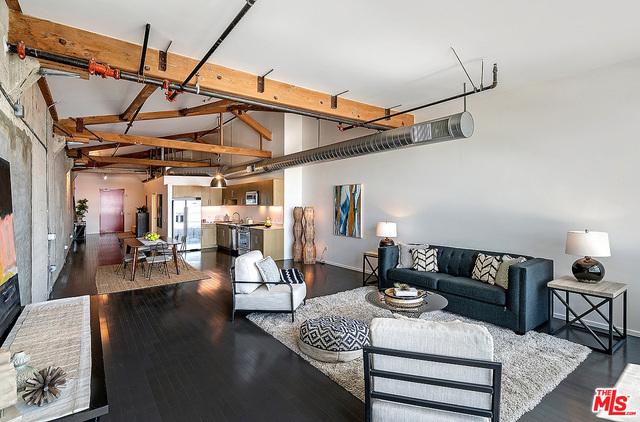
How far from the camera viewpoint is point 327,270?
7434 mm

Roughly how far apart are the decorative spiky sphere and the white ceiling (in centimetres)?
259

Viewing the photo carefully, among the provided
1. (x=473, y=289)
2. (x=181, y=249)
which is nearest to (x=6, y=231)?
(x=473, y=289)

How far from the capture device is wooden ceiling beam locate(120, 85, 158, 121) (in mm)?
4315

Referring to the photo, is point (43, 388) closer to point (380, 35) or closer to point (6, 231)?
point (6, 231)

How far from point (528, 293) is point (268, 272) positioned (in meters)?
3.26

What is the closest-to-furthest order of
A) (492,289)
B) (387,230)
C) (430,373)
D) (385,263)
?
(430,373), (492,289), (385,263), (387,230)

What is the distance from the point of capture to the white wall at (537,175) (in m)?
3.83

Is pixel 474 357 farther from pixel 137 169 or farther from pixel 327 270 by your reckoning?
pixel 137 169

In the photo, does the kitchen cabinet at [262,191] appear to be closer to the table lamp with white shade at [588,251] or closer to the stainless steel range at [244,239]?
the stainless steel range at [244,239]

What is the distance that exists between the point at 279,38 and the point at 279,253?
6.47 meters

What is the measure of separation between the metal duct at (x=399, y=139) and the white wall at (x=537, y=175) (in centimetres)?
100

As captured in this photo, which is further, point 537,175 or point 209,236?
point 209,236

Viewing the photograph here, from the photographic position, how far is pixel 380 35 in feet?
10.0

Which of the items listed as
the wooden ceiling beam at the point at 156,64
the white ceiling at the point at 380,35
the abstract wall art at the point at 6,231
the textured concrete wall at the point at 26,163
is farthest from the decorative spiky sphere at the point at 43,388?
the wooden ceiling beam at the point at 156,64
